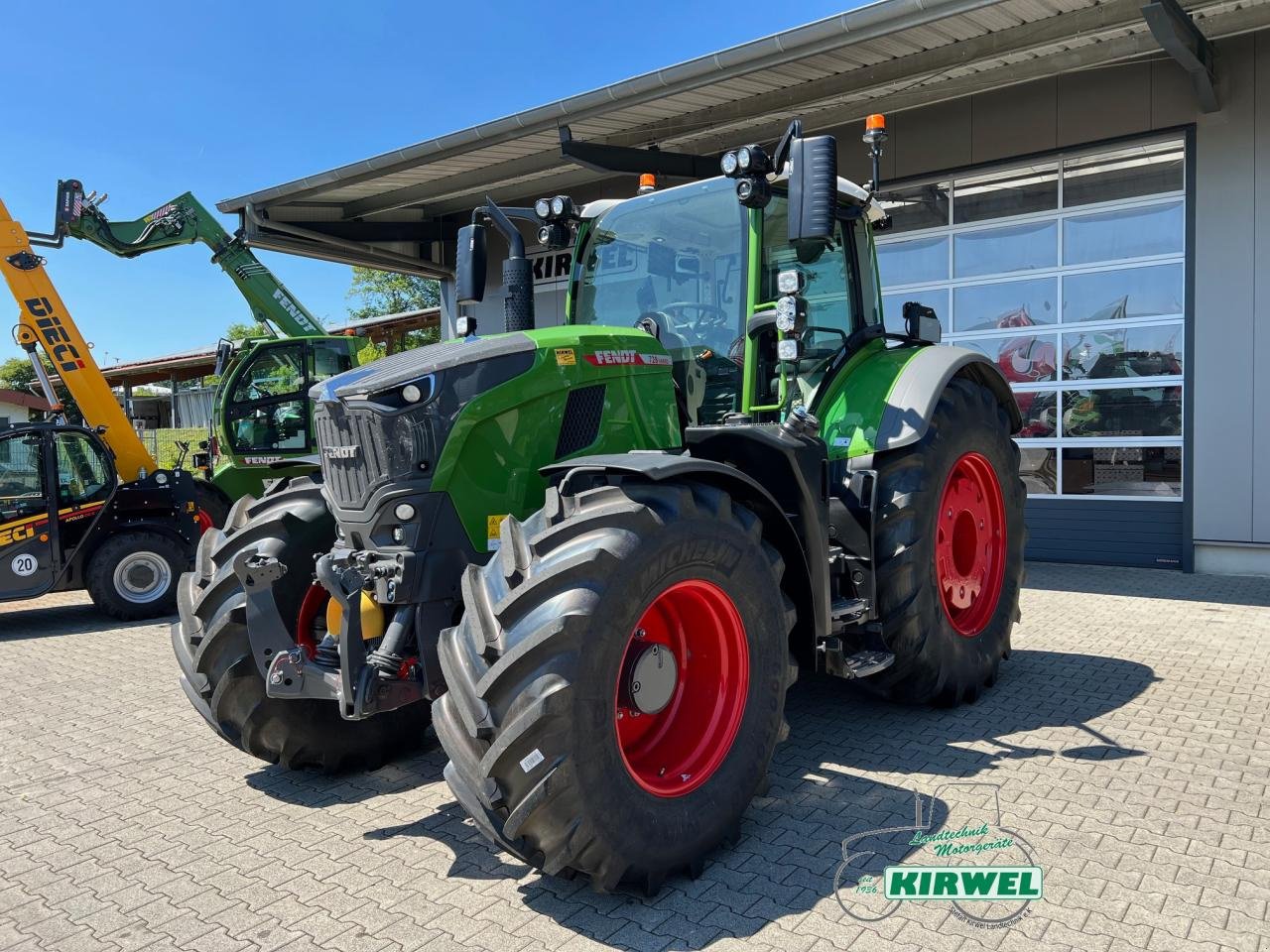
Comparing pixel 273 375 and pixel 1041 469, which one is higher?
pixel 273 375

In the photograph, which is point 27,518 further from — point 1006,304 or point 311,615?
point 1006,304

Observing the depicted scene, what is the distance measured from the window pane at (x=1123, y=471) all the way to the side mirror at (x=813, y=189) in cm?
694

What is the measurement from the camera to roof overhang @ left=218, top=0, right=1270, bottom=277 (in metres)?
7.69

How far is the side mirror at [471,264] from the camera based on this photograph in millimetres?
4141

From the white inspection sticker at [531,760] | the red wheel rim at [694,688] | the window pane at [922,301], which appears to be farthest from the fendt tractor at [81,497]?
the window pane at [922,301]

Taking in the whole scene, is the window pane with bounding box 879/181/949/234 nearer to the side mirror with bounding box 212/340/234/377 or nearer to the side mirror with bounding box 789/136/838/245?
the side mirror with bounding box 789/136/838/245

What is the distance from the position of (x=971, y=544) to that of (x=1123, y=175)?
603cm

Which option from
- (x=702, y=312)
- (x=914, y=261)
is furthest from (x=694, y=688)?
(x=914, y=261)

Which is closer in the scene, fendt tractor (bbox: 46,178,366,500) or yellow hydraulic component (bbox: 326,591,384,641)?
yellow hydraulic component (bbox: 326,591,384,641)

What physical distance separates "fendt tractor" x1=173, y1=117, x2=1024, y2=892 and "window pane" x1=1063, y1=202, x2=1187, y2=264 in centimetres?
518

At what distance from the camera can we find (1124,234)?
9047 millimetres

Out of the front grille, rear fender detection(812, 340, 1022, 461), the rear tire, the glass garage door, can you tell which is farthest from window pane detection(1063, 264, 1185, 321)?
the rear tire

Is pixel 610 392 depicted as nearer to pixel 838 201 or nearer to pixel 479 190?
pixel 838 201

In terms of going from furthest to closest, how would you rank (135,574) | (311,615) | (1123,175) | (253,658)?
1. (1123,175)
2. (135,574)
3. (311,615)
4. (253,658)
